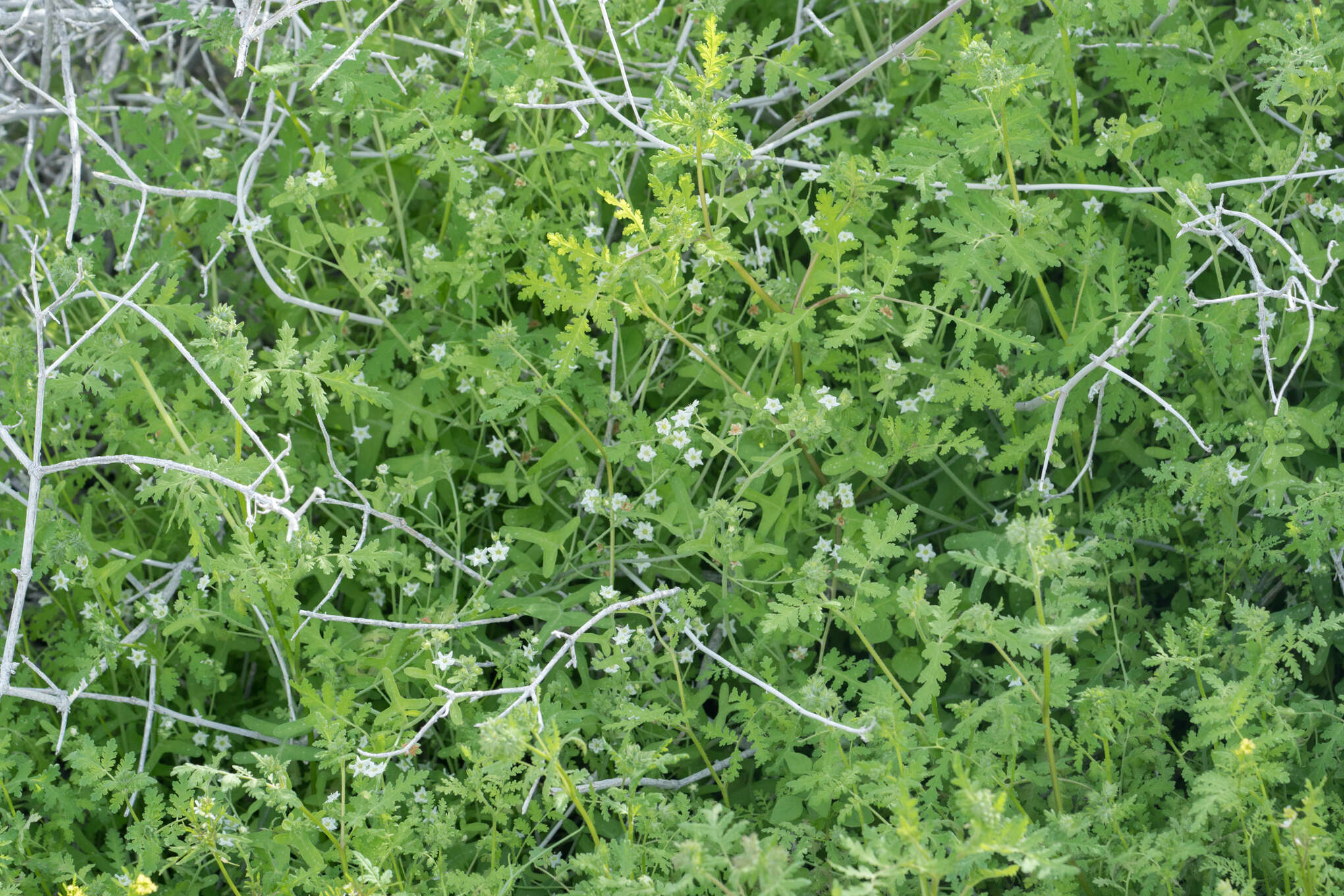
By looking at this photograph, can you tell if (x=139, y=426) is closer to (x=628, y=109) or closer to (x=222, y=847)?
(x=222, y=847)

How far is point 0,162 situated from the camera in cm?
418

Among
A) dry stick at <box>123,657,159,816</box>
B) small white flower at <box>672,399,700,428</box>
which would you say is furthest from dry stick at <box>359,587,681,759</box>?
dry stick at <box>123,657,159,816</box>

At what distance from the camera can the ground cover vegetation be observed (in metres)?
2.53

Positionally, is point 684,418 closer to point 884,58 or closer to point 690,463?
point 690,463

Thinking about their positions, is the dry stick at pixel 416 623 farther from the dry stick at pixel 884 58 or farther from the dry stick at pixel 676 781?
the dry stick at pixel 884 58

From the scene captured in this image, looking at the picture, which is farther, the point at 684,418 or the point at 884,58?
the point at 884,58

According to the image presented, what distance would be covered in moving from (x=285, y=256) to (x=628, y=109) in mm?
1319

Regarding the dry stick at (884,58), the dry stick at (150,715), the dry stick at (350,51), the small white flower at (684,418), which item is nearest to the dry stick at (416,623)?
the dry stick at (150,715)

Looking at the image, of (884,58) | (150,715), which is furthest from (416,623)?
(884,58)

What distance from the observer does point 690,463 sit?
9.82 ft

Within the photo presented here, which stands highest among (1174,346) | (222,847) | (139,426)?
(1174,346)

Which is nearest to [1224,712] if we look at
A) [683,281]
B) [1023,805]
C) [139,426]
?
[1023,805]

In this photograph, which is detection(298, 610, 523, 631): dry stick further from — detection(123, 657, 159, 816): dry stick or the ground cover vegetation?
detection(123, 657, 159, 816): dry stick

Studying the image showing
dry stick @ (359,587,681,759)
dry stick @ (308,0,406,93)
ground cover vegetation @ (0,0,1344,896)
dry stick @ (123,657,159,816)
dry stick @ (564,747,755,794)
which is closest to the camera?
dry stick @ (359,587,681,759)
